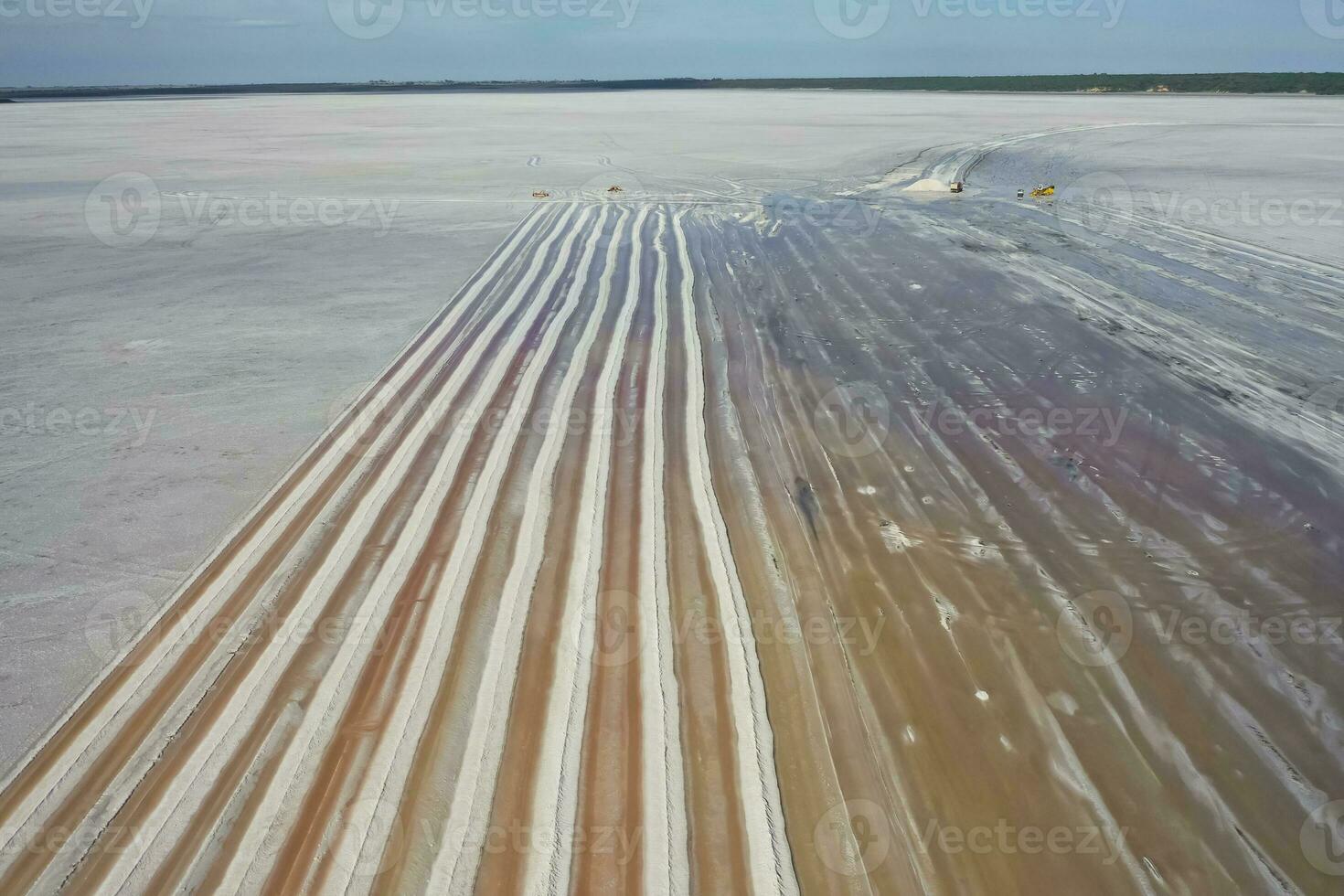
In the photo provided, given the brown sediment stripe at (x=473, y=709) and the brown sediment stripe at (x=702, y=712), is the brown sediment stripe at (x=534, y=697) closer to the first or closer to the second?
the brown sediment stripe at (x=473, y=709)

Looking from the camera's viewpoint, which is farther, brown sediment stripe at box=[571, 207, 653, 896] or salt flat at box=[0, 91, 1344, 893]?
salt flat at box=[0, 91, 1344, 893]

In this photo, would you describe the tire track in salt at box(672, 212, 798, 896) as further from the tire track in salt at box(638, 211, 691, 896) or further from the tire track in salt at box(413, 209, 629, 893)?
the tire track in salt at box(413, 209, 629, 893)

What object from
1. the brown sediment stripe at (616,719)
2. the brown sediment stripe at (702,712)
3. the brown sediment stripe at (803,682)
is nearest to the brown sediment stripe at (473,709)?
the brown sediment stripe at (616,719)

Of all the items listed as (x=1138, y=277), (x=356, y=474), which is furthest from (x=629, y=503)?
(x=1138, y=277)

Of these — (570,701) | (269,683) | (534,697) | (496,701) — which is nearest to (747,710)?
(570,701)

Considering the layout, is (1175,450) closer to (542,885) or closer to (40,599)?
(542,885)

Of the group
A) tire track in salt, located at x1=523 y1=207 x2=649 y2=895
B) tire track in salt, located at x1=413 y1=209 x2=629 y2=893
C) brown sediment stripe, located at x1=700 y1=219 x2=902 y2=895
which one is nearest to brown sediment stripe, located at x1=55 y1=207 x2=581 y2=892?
tire track in salt, located at x1=413 y1=209 x2=629 y2=893
